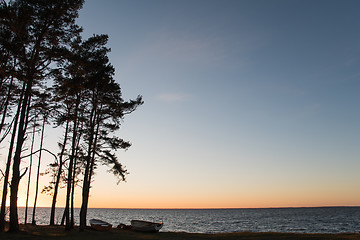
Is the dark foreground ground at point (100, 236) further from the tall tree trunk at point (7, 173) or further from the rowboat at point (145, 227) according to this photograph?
the rowboat at point (145, 227)

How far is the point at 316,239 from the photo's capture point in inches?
820

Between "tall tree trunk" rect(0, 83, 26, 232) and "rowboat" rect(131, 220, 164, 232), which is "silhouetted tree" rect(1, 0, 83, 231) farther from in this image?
"rowboat" rect(131, 220, 164, 232)

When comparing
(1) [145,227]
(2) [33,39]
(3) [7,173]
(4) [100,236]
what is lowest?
(1) [145,227]

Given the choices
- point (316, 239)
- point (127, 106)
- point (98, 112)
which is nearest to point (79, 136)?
point (98, 112)

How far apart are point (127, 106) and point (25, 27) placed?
31.4ft

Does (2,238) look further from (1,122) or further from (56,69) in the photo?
(56,69)

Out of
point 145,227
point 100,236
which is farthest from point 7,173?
point 145,227

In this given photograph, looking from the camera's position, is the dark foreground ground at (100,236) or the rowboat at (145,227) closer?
the dark foreground ground at (100,236)

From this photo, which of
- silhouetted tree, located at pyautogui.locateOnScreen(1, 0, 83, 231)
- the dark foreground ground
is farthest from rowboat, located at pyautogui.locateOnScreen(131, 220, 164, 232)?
silhouetted tree, located at pyautogui.locateOnScreen(1, 0, 83, 231)

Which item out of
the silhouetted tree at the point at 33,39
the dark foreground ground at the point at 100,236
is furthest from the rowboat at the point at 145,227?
the silhouetted tree at the point at 33,39

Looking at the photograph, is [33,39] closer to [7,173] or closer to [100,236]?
[7,173]

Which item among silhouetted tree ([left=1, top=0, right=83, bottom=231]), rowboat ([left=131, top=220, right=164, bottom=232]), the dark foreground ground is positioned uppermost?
silhouetted tree ([left=1, top=0, right=83, bottom=231])

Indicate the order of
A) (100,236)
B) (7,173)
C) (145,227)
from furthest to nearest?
(145,227) < (100,236) < (7,173)

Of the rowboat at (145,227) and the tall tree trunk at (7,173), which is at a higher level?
the tall tree trunk at (7,173)
